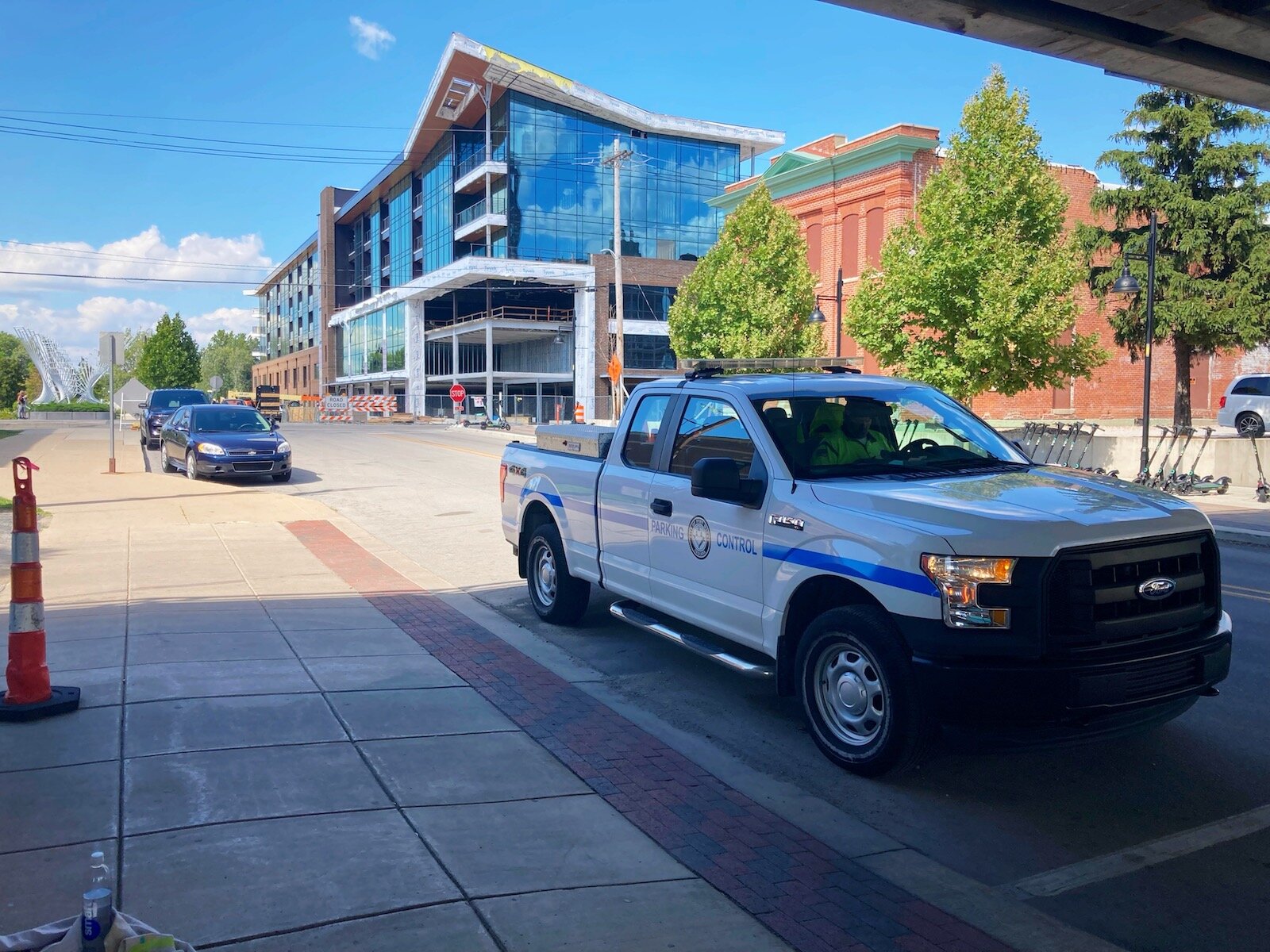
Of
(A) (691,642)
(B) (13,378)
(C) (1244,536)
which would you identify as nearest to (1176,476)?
(C) (1244,536)

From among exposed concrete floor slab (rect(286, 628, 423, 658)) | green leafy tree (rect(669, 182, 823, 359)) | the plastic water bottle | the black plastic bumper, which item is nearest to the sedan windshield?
exposed concrete floor slab (rect(286, 628, 423, 658))

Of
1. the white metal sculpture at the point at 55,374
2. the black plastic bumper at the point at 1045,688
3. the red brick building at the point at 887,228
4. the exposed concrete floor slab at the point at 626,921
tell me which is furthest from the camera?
the white metal sculpture at the point at 55,374

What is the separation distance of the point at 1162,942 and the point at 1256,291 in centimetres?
3305

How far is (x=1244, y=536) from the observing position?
14.3m

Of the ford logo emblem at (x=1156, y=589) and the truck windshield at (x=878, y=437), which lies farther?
the truck windshield at (x=878, y=437)

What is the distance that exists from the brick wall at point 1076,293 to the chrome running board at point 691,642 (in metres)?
31.1

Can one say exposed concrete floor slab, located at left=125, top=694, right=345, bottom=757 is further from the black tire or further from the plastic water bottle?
the black tire

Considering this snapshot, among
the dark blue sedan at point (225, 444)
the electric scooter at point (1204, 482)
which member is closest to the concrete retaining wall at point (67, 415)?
the dark blue sedan at point (225, 444)

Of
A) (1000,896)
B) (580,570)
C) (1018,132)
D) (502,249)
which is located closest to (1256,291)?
(1018,132)

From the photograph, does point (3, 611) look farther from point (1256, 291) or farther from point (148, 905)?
point (1256, 291)

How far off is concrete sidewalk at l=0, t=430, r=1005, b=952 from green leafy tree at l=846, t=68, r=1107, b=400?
59.4 ft

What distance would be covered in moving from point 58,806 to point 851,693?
3604 mm

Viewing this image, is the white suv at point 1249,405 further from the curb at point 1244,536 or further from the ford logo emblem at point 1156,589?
the ford logo emblem at point 1156,589

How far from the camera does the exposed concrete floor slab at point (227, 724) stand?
527cm
